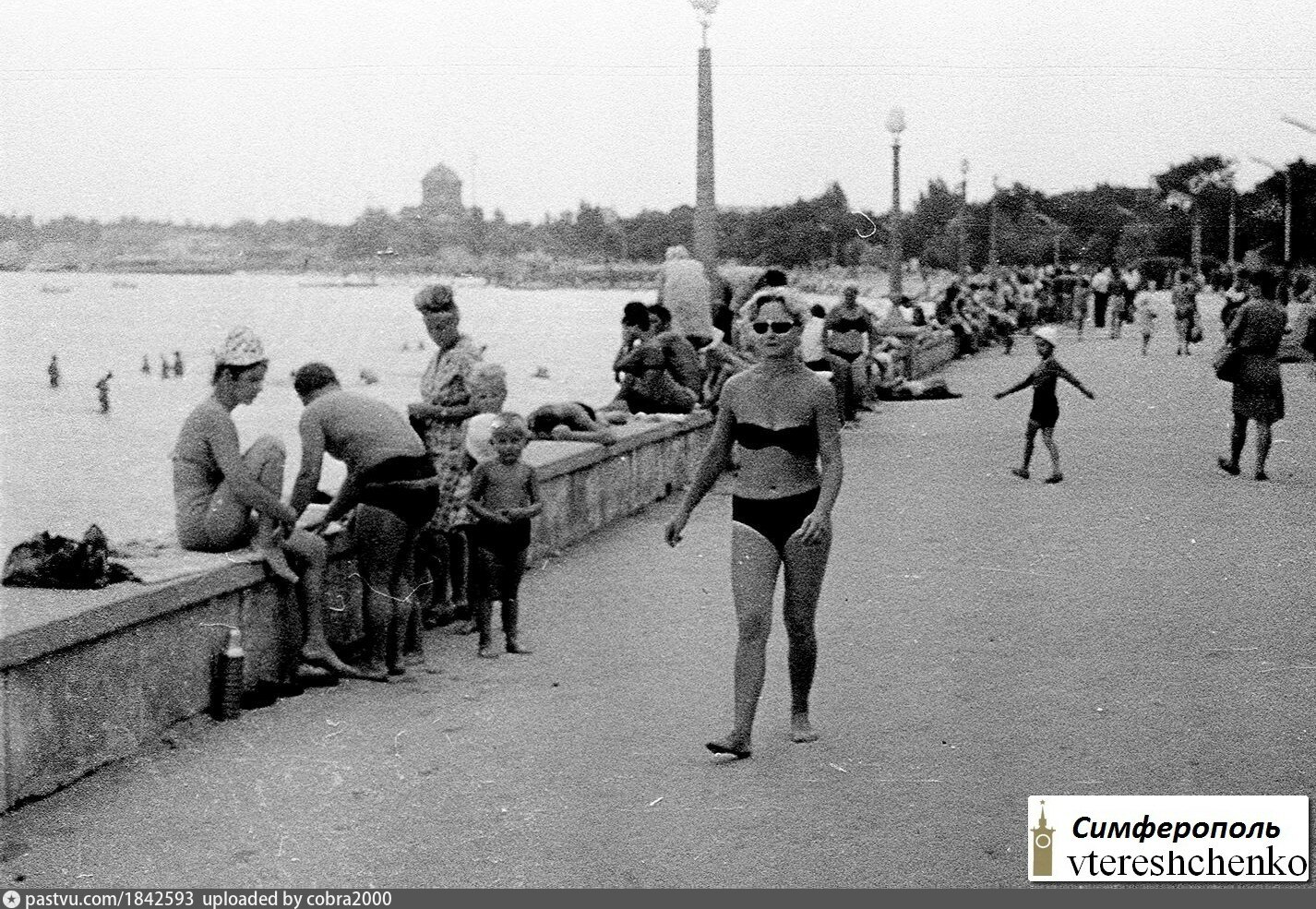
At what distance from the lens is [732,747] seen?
20.1ft

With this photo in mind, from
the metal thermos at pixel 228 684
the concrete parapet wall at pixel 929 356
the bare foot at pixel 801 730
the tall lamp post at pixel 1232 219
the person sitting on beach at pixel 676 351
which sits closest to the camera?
the bare foot at pixel 801 730

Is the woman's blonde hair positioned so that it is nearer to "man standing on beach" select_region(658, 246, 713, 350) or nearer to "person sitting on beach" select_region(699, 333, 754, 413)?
"person sitting on beach" select_region(699, 333, 754, 413)

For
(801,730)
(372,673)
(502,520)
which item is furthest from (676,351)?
(801,730)

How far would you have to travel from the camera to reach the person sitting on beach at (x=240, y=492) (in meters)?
6.86

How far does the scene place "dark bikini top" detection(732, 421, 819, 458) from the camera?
6203 mm

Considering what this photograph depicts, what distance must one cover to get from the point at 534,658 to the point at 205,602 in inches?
66.6

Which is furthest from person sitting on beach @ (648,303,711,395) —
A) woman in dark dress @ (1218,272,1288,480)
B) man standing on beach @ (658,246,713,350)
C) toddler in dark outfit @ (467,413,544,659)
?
toddler in dark outfit @ (467,413,544,659)

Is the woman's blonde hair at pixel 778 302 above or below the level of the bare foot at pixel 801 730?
above

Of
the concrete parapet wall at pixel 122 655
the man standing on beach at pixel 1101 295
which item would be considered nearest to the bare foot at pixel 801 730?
the concrete parapet wall at pixel 122 655

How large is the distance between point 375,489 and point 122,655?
1510 millimetres

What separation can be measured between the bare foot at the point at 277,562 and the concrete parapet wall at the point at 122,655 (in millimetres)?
50

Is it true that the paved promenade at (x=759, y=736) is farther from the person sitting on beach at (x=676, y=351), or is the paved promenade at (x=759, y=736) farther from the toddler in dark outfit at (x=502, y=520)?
the person sitting on beach at (x=676, y=351)

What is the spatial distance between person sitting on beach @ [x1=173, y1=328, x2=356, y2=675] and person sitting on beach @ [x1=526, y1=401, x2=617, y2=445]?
4.60 meters

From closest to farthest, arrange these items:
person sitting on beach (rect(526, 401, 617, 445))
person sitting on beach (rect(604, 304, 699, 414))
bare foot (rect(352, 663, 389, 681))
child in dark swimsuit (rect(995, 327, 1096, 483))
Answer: bare foot (rect(352, 663, 389, 681)), person sitting on beach (rect(526, 401, 617, 445)), child in dark swimsuit (rect(995, 327, 1096, 483)), person sitting on beach (rect(604, 304, 699, 414))
